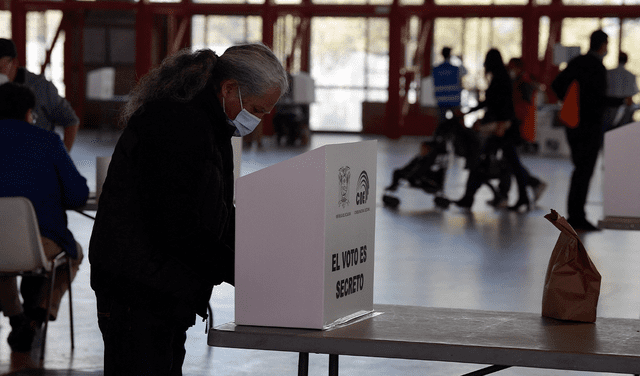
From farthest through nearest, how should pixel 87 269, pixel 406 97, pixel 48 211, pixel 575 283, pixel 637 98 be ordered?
pixel 406 97 → pixel 637 98 → pixel 87 269 → pixel 48 211 → pixel 575 283

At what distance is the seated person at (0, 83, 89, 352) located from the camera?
3379 mm

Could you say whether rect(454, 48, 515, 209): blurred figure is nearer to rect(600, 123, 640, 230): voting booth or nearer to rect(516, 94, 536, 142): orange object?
rect(516, 94, 536, 142): orange object

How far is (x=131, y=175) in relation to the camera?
1812 millimetres

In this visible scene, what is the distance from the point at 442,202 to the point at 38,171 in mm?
5289

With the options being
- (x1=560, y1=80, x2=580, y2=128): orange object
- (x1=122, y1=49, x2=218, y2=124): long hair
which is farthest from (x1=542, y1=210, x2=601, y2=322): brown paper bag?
(x1=560, y1=80, x2=580, y2=128): orange object

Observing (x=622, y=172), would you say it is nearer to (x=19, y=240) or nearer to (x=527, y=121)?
(x=19, y=240)

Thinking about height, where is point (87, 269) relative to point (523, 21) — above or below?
below

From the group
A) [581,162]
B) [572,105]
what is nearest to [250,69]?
[572,105]

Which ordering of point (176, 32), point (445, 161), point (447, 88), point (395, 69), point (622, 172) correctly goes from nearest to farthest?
point (622, 172), point (445, 161), point (447, 88), point (395, 69), point (176, 32)

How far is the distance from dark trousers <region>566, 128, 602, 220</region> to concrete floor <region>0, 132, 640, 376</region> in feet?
0.82

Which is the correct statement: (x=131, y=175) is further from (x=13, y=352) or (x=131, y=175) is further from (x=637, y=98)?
(x=637, y=98)

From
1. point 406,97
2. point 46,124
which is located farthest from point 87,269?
point 406,97

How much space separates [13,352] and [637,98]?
15509 millimetres

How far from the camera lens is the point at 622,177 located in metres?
3.51
